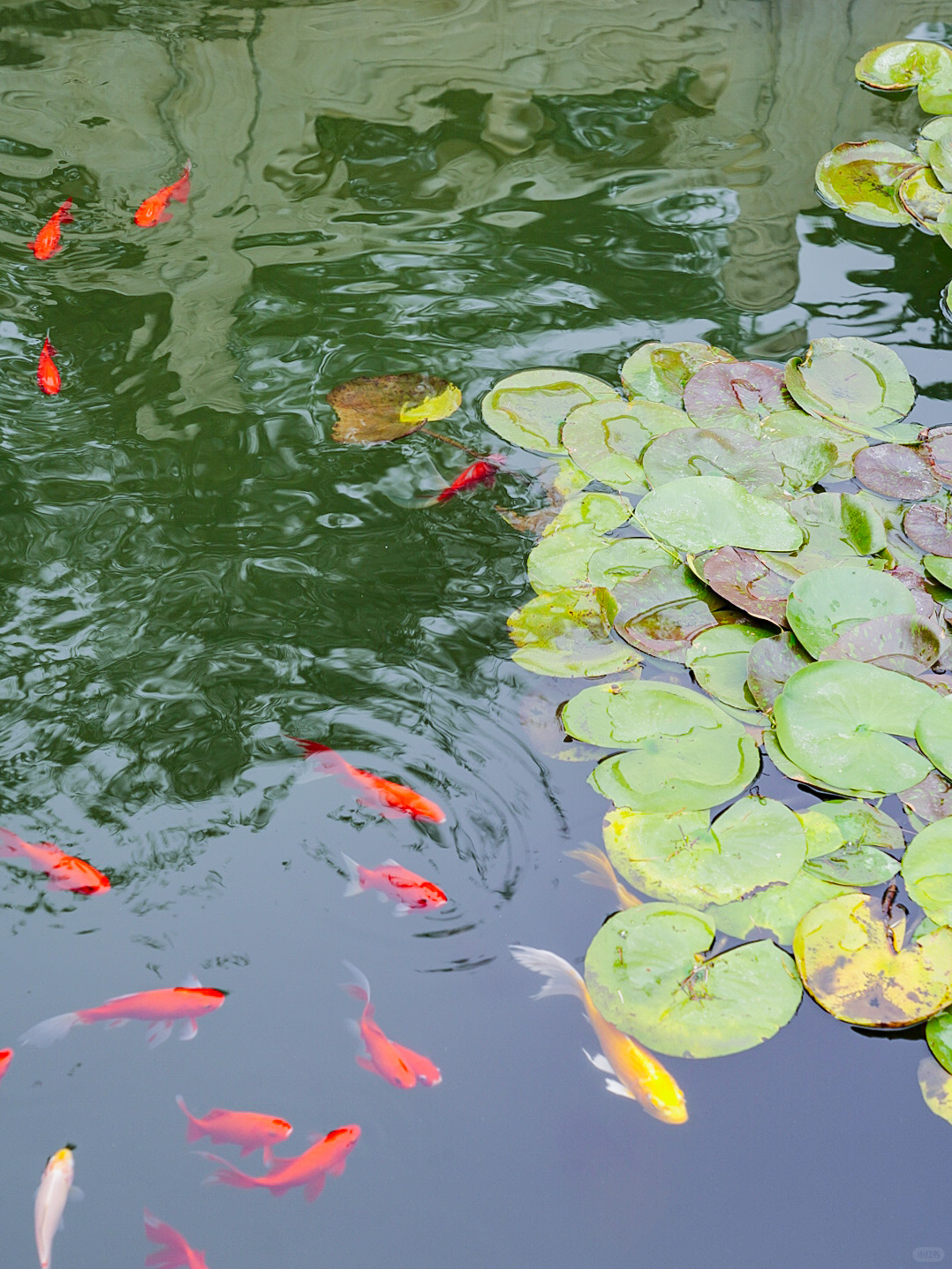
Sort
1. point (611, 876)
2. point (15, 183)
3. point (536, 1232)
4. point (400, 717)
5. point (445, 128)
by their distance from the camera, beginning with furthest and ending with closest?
1. point (445, 128)
2. point (15, 183)
3. point (400, 717)
4. point (611, 876)
5. point (536, 1232)

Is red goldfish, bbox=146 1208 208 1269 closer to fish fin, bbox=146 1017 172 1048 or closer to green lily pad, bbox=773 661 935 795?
fish fin, bbox=146 1017 172 1048

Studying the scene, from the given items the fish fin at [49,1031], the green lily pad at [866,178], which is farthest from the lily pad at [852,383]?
the fish fin at [49,1031]

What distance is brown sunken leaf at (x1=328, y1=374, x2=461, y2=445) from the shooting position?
7.60ft

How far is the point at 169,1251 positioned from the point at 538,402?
179 centimetres

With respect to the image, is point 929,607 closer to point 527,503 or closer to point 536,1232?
point 527,503

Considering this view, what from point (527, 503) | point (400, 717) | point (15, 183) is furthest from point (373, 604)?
point (15, 183)

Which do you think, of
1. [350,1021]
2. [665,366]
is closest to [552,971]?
[350,1021]

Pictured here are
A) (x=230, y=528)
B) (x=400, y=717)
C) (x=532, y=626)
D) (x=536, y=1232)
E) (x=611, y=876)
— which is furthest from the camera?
(x=230, y=528)

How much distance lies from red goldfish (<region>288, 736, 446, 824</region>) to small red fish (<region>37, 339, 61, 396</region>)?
126 cm

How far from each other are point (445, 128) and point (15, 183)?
134 cm

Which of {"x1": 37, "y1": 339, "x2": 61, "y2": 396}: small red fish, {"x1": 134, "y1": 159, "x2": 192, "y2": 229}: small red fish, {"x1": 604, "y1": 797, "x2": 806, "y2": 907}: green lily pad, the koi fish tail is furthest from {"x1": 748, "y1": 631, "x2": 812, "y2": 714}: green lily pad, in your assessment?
{"x1": 134, "y1": 159, "x2": 192, "y2": 229}: small red fish

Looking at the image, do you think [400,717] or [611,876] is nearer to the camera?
[611,876]

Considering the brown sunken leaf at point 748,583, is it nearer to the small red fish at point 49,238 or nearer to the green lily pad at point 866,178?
the green lily pad at point 866,178

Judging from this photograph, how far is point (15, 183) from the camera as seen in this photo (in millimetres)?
2967
